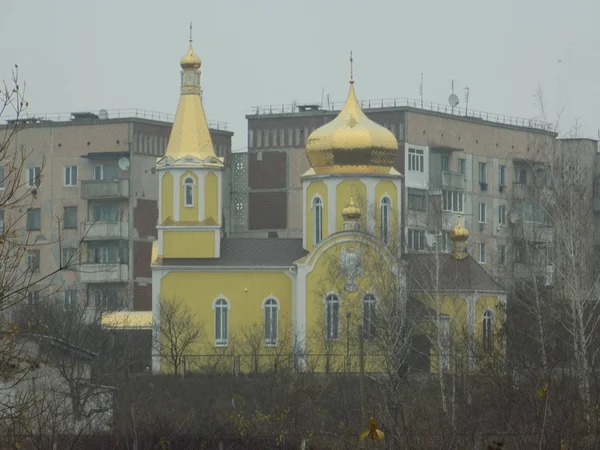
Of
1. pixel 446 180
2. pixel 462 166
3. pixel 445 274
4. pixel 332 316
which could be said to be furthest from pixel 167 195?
pixel 462 166

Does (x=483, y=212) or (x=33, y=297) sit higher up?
(x=483, y=212)

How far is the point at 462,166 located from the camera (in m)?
63.5

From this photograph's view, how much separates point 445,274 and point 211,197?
6.43 meters

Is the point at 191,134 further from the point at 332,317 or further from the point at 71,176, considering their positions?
the point at 71,176

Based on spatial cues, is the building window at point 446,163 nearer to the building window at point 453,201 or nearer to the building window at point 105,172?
the building window at point 453,201

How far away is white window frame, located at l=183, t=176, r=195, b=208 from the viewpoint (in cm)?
4878

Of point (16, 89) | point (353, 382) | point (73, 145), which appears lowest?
point (353, 382)

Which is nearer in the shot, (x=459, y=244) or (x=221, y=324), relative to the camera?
(x=221, y=324)

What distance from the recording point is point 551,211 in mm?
34219

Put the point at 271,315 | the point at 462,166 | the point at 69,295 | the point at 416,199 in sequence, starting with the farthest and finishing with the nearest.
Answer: the point at 462,166 → the point at 416,199 → the point at 69,295 → the point at 271,315

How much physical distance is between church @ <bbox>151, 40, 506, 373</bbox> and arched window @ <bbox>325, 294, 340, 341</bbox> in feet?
0.11

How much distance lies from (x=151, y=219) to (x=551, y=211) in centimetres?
2893

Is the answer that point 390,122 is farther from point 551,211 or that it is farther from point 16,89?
point 16,89

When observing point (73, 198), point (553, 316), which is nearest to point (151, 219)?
point (73, 198)
